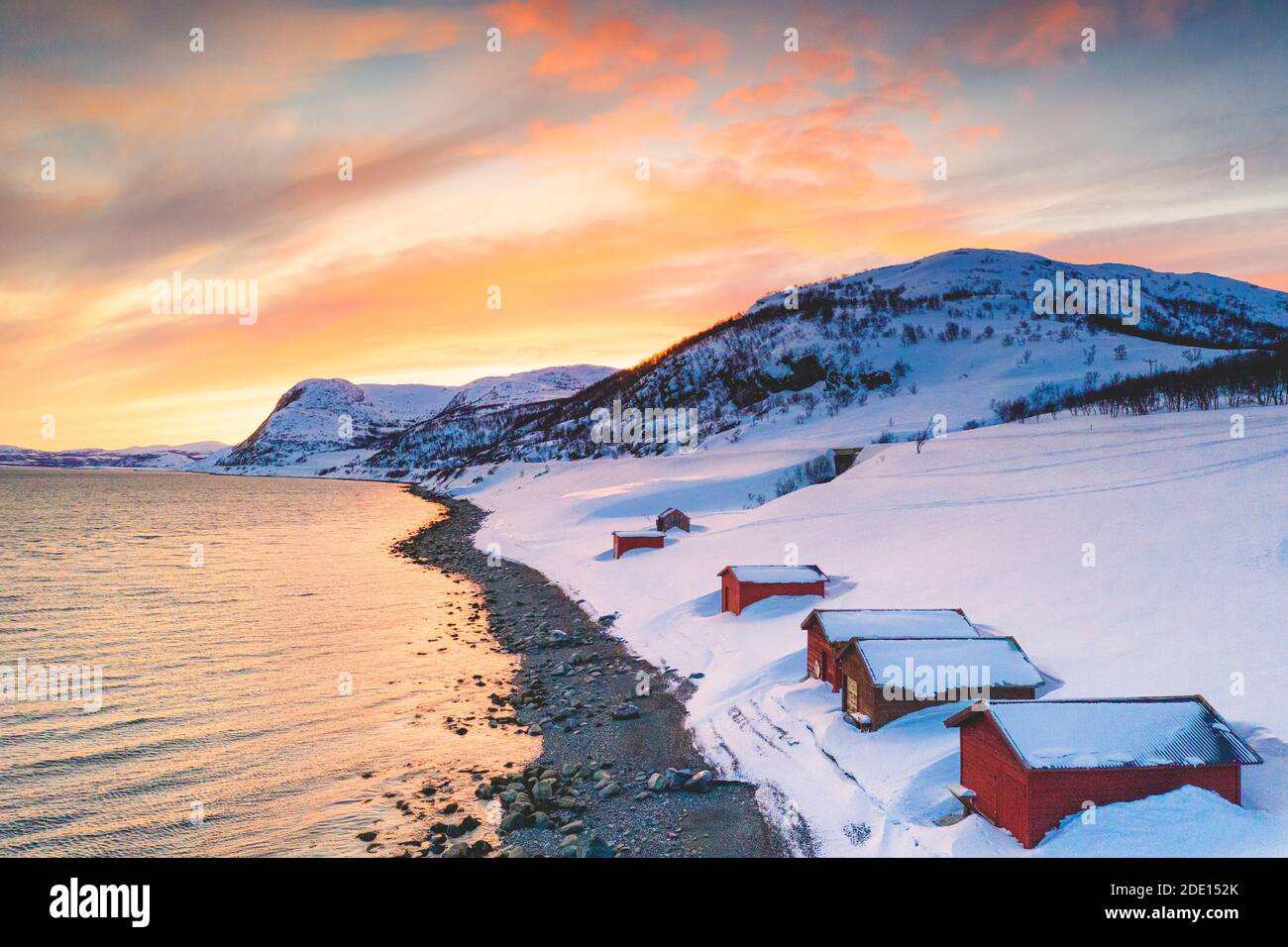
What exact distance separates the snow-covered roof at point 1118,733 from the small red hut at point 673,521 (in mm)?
40732

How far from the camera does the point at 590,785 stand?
19500 millimetres

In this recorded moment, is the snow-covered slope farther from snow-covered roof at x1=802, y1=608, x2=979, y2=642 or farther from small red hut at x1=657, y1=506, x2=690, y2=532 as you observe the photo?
snow-covered roof at x1=802, y1=608, x2=979, y2=642

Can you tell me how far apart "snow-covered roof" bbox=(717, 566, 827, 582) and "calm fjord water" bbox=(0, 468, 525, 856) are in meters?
11.3

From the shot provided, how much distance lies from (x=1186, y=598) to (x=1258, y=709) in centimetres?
681

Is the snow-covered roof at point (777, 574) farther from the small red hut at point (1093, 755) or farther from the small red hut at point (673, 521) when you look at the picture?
the small red hut at point (673, 521)

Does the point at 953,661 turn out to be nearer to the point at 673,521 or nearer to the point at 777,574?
the point at 777,574

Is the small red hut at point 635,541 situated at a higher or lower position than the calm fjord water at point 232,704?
higher

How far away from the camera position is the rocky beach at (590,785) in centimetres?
1609

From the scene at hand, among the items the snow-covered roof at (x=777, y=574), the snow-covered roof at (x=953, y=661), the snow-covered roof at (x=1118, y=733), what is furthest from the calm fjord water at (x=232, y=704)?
the snow-covered roof at (x=1118, y=733)

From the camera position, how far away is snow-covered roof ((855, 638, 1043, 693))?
58.4 ft

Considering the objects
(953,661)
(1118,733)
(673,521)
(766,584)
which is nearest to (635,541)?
(673,521)

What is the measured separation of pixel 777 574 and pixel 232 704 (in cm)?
2186

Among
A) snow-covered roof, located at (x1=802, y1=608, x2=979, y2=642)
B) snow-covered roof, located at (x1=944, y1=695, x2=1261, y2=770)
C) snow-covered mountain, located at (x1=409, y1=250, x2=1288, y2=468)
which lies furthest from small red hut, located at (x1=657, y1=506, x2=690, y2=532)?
snow-covered roof, located at (x1=944, y1=695, x2=1261, y2=770)

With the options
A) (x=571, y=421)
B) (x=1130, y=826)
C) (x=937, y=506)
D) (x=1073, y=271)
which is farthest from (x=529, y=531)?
(x=1073, y=271)
